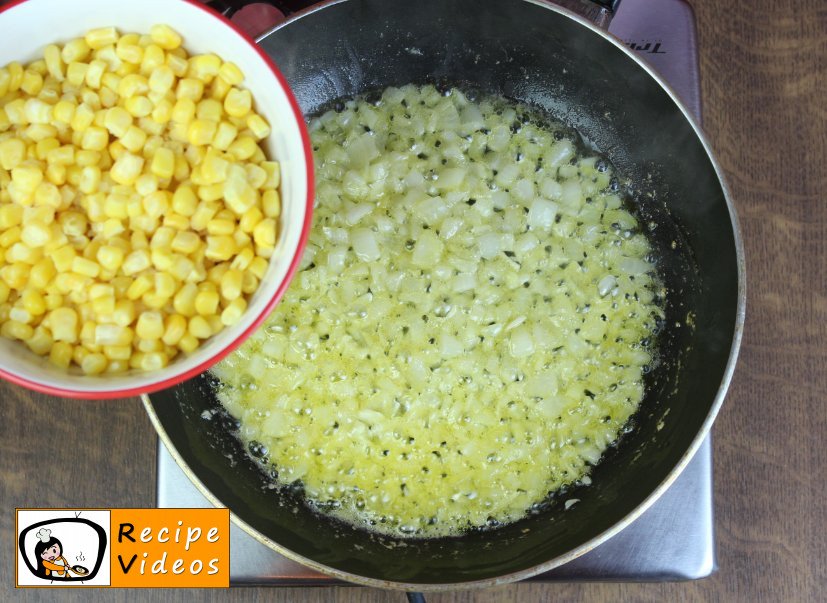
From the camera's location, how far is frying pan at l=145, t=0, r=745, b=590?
1070 mm

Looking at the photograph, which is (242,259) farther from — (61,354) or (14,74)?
(14,74)

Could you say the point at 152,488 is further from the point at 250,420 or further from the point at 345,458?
the point at 345,458

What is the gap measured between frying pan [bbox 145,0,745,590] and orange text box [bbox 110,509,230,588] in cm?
17

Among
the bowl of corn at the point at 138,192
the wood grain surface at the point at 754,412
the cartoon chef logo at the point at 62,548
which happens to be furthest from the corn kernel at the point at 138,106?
the cartoon chef logo at the point at 62,548

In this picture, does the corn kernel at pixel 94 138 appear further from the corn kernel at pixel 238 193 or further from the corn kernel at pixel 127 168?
the corn kernel at pixel 238 193

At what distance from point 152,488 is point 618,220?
Result: 40.7 inches

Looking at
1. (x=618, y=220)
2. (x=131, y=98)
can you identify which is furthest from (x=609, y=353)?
(x=131, y=98)

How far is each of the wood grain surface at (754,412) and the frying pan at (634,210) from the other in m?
0.27

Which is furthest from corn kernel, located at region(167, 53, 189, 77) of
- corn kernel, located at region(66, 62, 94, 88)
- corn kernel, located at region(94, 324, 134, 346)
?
corn kernel, located at region(94, 324, 134, 346)

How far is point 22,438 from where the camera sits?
4.38 ft

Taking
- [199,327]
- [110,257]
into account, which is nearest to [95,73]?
[110,257]

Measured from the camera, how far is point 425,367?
3.84 feet

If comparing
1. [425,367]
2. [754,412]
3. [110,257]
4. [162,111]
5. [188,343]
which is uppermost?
[162,111]

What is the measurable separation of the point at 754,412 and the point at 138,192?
4.02 feet
